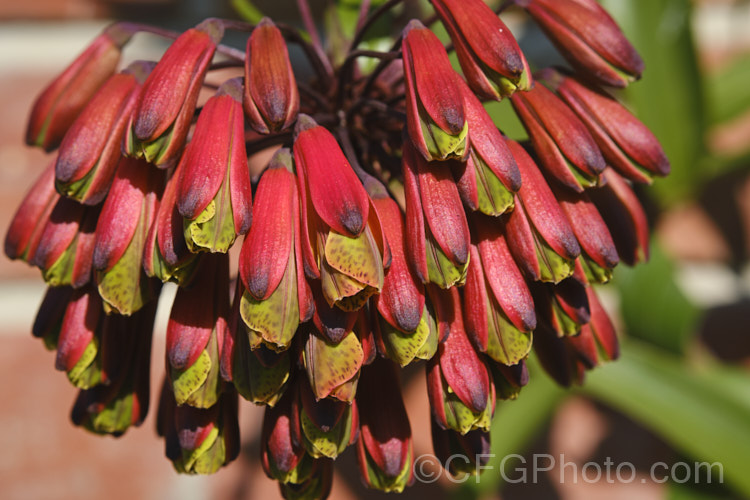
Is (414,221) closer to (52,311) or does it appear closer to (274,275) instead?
(274,275)

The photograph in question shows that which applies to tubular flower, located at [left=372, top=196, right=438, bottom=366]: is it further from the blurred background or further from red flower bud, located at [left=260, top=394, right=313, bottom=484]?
the blurred background

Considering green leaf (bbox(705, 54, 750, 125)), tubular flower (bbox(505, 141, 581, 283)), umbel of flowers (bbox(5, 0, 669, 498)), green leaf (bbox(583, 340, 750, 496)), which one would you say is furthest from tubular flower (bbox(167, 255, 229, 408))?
green leaf (bbox(705, 54, 750, 125))

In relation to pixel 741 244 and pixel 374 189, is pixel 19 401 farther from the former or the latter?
pixel 741 244

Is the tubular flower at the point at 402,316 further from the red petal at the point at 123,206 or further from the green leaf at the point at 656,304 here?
the green leaf at the point at 656,304

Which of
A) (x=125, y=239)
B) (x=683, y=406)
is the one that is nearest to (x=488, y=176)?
(x=125, y=239)

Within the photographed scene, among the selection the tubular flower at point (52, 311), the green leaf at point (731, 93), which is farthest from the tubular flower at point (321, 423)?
the green leaf at point (731, 93)

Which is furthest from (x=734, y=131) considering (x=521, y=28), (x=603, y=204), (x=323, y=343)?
(x=323, y=343)
